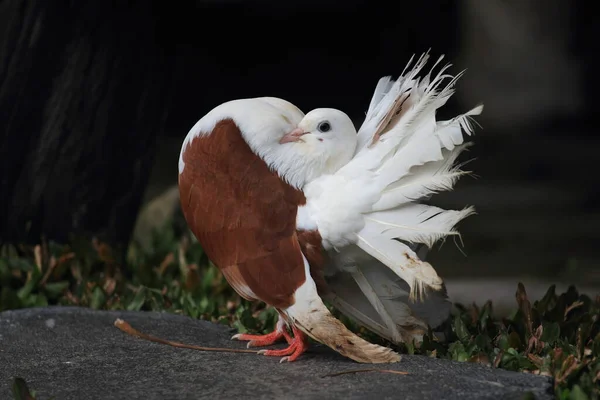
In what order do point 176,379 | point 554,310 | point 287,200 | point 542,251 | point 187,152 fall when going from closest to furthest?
point 176,379 < point 287,200 < point 187,152 < point 554,310 < point 542,251

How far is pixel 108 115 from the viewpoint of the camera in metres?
5.27

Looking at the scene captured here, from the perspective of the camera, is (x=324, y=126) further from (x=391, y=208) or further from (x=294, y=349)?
(x=294, y=349)

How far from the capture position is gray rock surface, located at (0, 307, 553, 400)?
3.04 meters

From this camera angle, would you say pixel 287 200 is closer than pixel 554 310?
Yes

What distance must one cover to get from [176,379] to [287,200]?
0.76 metres

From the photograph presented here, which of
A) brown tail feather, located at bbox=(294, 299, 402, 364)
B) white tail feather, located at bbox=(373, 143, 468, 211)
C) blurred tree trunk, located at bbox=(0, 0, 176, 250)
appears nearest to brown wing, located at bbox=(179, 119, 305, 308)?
brown tail feather, located at bbox=(294, 299, 402, 364)

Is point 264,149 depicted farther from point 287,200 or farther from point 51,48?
point 51,48

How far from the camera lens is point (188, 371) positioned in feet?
11.0

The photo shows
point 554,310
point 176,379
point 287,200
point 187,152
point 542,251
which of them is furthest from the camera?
point 542,251

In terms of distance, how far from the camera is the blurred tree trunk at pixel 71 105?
5047 millimetres

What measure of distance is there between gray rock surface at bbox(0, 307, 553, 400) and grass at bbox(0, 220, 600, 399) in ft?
0.84

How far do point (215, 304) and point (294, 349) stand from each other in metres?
1.14

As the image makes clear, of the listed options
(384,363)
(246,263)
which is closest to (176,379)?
(246,263)

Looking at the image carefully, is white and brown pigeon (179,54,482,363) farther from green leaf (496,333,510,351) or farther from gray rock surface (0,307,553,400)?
green leaf (496,333,510,351)
